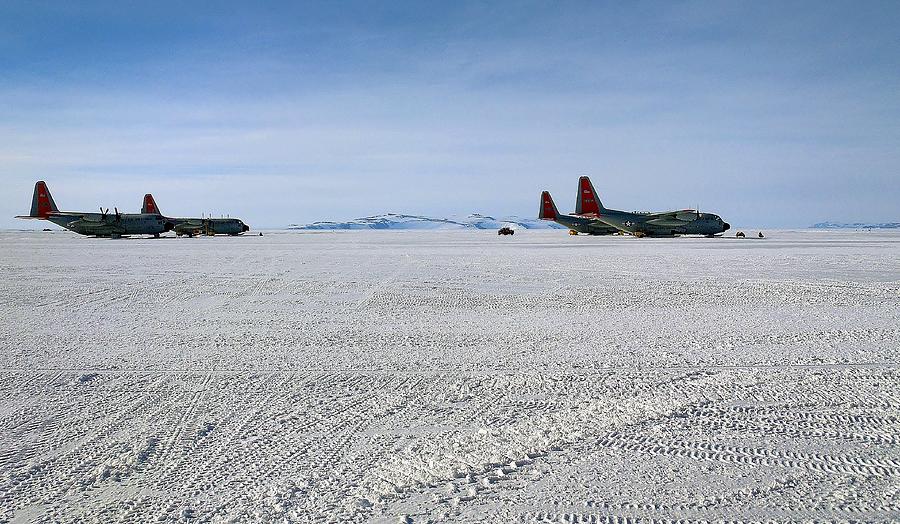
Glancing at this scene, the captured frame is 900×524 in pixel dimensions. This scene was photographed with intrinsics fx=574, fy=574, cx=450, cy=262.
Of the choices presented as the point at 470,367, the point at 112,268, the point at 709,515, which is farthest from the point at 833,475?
the point at 112,268

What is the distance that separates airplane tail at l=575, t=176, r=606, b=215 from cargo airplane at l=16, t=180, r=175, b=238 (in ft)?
131

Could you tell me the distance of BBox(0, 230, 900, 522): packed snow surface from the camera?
2.88m

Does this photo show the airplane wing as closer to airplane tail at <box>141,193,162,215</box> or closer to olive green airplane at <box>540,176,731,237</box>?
olive green airplane at <box>540,176,731,237</box>

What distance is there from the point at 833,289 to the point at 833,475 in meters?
9.93

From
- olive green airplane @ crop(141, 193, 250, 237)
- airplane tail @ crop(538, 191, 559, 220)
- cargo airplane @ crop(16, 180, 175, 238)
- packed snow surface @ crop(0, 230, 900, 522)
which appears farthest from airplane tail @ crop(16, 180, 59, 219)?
packed snow surface @ crop(0, 230, 900, 522)

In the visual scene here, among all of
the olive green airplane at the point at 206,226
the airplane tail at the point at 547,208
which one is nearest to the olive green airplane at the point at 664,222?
the airplane tail at the point at 547,208

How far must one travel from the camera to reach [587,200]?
56406 mm

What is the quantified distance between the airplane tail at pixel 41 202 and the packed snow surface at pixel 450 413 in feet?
186

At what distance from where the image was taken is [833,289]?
11.3m

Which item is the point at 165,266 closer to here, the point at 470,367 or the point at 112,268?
the point at 112,268

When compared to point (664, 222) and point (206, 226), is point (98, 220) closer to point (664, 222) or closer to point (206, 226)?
point (206, 226)

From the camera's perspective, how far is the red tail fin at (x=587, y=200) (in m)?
55.8

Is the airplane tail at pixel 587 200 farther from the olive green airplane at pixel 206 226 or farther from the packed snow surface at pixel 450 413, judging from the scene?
the packed snow surface at pixel 450 413

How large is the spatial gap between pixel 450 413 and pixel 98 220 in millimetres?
56608
